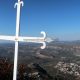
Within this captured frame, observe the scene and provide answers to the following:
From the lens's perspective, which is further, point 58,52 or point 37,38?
point 58,52

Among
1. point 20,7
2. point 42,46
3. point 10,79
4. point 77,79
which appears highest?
point 20,7

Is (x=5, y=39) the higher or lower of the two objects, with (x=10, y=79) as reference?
higher

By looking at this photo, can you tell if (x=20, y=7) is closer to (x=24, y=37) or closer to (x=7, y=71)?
(x=24, y=37)

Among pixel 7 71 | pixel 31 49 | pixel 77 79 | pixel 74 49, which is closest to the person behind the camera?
pixel 7 71

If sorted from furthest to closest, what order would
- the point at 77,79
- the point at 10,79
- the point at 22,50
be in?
1. the point at 22,50
2. the point at 77,79
3. the point at 10,79

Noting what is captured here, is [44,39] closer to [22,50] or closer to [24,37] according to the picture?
[24,37]

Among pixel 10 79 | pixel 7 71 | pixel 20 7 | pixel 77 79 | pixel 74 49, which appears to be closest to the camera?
pixel 20 7

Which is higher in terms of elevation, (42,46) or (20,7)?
(20,7)

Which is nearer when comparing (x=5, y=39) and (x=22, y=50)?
(x=5, y=39)

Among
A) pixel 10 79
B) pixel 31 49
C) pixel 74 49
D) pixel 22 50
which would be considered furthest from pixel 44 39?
pixel 74 49

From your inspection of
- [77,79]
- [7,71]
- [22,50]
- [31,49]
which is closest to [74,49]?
[31,49]
